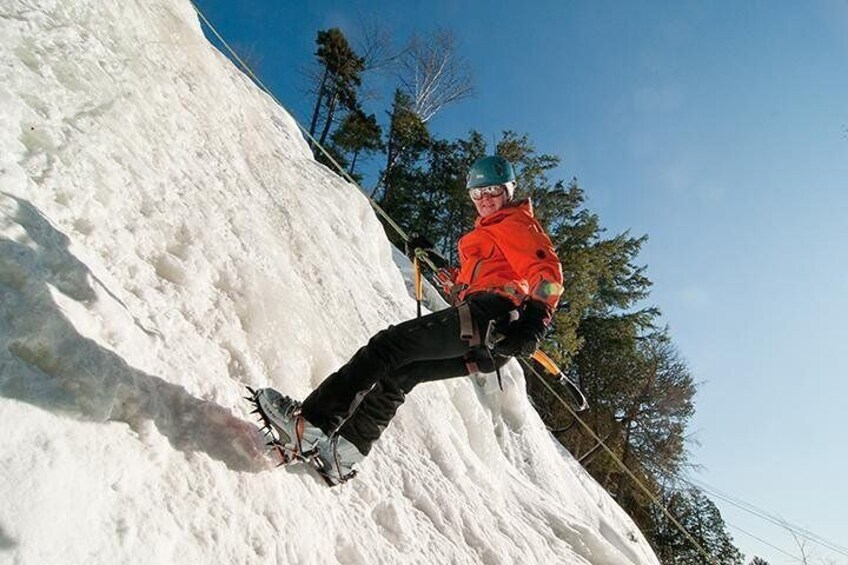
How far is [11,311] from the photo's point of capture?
7.45 feet

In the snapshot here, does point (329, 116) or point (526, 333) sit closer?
point (526, 333)

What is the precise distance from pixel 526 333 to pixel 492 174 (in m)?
1.23

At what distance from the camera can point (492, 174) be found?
12.8ft

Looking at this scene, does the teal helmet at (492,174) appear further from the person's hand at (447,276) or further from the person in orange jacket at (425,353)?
the person's hand at (447,276)

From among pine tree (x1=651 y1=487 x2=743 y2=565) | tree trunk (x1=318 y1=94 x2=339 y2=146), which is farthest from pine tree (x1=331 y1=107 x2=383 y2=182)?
pine tree (x1=651 y1=487 x2=743 y2=565)

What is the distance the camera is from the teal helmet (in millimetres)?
3908

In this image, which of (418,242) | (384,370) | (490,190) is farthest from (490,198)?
(384,370)

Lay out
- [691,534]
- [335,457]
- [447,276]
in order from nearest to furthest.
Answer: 1. [335,457]
2. [447,276]
3. [691,534]

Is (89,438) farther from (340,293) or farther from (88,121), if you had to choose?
(340,293)

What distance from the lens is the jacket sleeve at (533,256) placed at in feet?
10.9

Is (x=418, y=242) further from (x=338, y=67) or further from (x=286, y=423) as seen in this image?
(x=338, y=67)

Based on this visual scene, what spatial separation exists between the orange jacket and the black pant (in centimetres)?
17

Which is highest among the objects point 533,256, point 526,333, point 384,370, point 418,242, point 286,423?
point 533,256

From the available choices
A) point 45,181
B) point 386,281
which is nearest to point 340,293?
point 386,281
